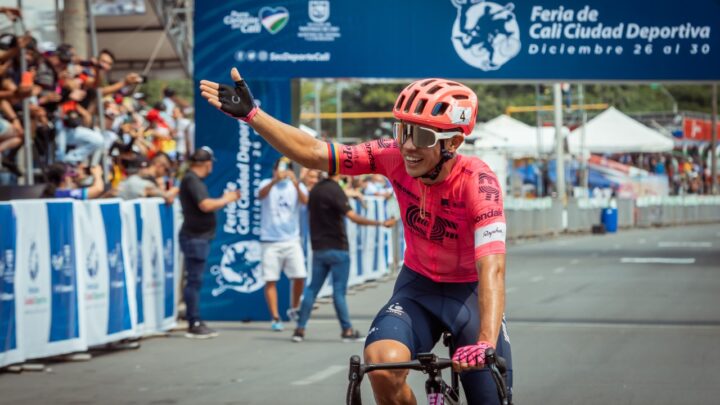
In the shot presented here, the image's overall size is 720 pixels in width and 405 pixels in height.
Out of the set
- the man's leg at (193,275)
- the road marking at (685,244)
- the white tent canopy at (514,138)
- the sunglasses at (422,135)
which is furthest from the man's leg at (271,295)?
the white tent canopy at (514,138)

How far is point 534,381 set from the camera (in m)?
11.1

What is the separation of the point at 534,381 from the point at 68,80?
917 cm

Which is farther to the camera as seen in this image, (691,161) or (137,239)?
(691,161)

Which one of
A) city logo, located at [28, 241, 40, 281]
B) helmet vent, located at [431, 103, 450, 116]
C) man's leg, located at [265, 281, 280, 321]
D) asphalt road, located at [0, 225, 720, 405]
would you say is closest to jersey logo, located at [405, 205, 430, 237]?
helmet vent, located at [431, 103, 450, 116]

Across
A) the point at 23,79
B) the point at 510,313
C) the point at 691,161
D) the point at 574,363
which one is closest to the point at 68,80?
the point at 23,79

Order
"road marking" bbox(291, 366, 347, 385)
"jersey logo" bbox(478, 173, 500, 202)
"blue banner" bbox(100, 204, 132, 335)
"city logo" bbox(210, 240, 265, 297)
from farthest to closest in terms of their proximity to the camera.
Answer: "city logo" bbox(210, 240, 265, 297)
"blue banner" bbox(100, 204, 132, 335)
"road marking" bbox(291, 366, 347, 385)
"jersey logo" bbox(478, 173, 500, 202)

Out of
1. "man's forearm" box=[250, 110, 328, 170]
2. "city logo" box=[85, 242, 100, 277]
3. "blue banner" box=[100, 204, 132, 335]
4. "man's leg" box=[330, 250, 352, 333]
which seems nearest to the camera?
"man's forearm" box=[250, 110, 328, 170]

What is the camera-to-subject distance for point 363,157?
6266 mm

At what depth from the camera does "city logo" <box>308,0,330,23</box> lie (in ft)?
54.0

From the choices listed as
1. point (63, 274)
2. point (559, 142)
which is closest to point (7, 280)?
point (63, 274)

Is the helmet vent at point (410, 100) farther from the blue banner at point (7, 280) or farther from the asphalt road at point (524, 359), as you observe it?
the blue banner at point (7, 280)

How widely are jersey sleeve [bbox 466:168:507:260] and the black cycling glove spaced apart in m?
1.05

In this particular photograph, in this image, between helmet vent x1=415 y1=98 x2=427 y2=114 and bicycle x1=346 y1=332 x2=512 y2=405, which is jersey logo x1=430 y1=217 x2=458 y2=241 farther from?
bicycle x1=346 y1=332 x2=512 y2=405

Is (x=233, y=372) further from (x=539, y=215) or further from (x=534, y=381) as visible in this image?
(x=539, y=215)
